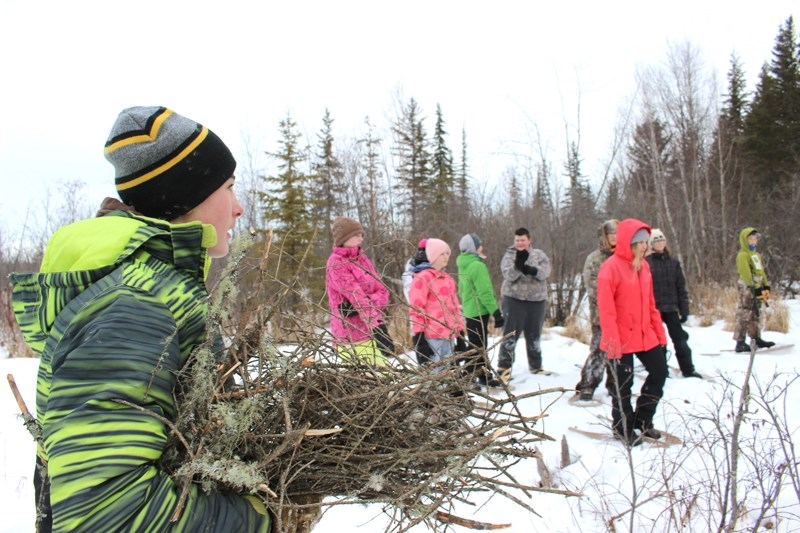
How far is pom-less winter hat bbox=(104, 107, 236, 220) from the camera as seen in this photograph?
109 cm

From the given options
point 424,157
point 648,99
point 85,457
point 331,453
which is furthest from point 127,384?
point 424,157

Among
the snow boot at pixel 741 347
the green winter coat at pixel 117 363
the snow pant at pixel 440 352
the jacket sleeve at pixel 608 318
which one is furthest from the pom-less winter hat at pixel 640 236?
the snow boot at pixel 741 347

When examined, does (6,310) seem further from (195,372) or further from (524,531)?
(195,372)

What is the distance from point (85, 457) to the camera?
75 cm

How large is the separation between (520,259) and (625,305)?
89.1 inches

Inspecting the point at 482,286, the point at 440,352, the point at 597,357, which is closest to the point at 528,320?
the point at 482,286

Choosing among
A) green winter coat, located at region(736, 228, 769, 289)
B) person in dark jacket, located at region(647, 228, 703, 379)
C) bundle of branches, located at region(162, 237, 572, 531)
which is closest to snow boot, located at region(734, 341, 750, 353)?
green winter coat, located at region(736, 228, 769, 289)

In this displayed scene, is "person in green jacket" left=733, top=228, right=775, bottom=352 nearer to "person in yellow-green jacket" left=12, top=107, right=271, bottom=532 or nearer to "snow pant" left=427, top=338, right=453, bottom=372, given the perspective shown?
"snow pant" left=427, top=338, right=453, bottom=372

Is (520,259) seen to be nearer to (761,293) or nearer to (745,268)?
A: (745,268)

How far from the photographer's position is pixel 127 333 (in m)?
0.81

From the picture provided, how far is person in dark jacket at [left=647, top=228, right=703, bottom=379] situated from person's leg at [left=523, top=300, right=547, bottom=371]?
4.77 feet

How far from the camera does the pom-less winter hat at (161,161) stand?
1.09 metres

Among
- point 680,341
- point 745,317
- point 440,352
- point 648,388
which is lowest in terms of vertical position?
point 648,388

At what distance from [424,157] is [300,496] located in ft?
76.4
